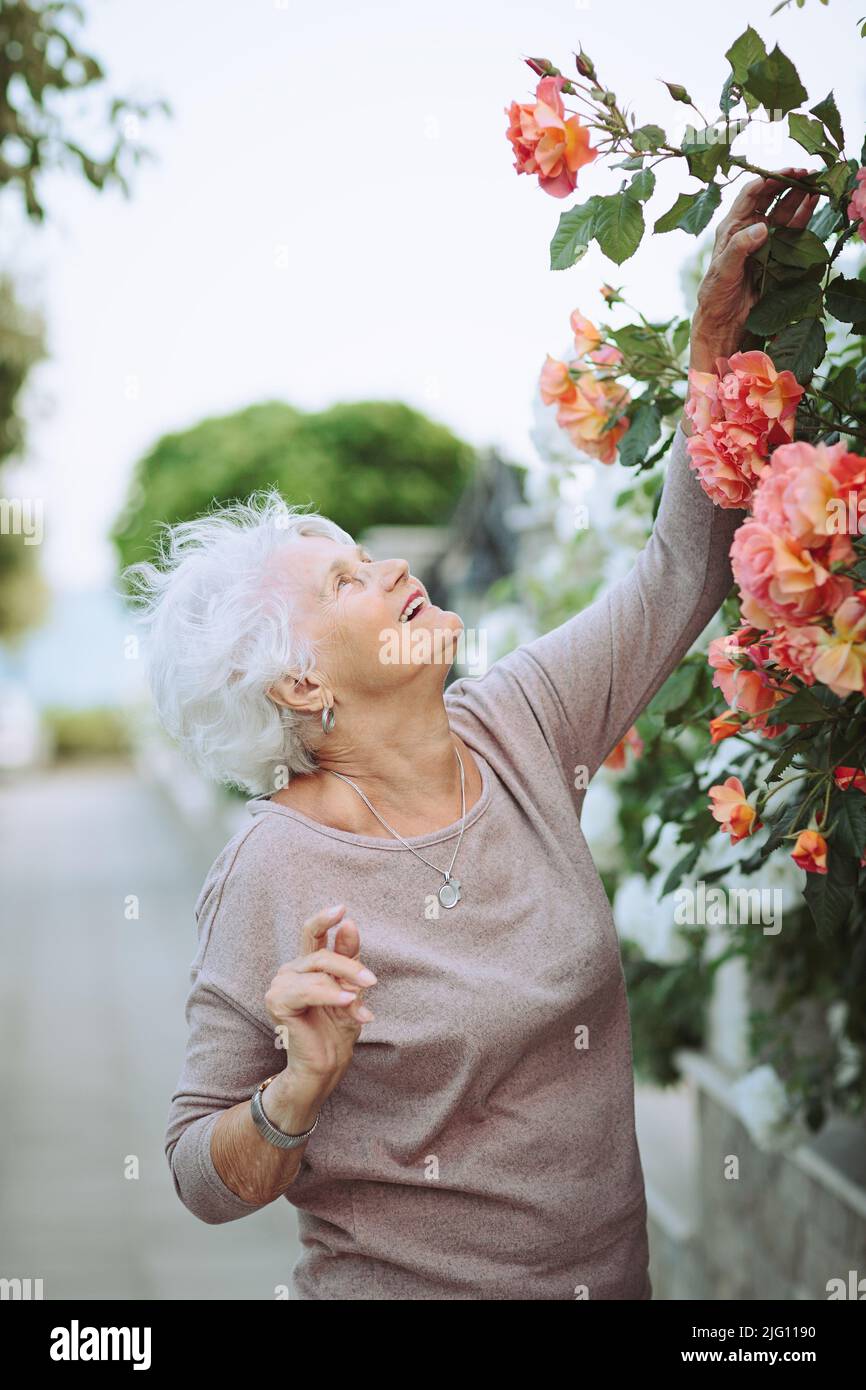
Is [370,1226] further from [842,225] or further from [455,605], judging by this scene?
[455,605]

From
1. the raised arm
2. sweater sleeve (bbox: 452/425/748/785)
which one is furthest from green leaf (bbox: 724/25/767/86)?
sweater sleeve (bbox: 452/425/748/785)

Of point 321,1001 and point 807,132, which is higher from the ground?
point 807,132

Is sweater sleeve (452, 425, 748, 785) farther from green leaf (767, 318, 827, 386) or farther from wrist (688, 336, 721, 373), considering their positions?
green leaf (767, 318, 827, 386)

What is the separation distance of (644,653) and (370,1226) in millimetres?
843

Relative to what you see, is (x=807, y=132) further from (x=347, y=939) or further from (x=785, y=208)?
(x=347, y=939)

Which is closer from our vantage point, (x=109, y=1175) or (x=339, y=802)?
(x=339, y=802)

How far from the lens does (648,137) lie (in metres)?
1.37

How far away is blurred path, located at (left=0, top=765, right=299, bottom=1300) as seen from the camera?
4988mm

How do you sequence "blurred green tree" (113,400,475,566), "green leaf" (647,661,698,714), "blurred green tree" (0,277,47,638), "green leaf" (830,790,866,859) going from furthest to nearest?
"blurred green tree" (113,400,475,566) < "blurred green tree" (0,277,47,638) < "green leaf" (647,661,698,714) < "green leaf" (830,790,866,859)

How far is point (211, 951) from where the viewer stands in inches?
67.3

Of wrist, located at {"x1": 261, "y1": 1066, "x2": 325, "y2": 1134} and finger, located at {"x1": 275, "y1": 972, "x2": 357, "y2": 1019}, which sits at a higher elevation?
finger, located at {"x1": 275, "y1": 972, "x2": 357, "y2": 1019}

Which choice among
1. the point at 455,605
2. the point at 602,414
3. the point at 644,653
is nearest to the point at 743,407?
the point at 602,414

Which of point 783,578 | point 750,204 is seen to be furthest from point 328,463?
point 783,578

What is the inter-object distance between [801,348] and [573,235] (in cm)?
27
